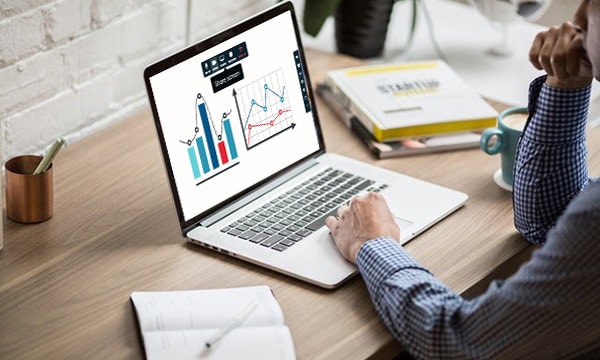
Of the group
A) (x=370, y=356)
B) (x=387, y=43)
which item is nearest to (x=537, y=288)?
(x=370, y=356)

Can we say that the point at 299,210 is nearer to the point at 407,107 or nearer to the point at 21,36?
the point at 407,107

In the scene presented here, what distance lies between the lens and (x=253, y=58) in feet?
5.41

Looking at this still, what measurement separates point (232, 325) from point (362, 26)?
1127 mm

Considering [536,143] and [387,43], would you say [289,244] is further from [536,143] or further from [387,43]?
[387,43]

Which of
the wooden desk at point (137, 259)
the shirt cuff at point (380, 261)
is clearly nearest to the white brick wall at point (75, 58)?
the wooden desk at point (137, 259)

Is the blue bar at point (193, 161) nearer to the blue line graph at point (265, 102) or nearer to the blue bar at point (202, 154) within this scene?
the blue bar at point (202, 154)

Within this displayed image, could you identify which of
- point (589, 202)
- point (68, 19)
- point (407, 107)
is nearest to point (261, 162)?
point (407, 107)

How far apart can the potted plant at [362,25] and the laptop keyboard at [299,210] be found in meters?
0.58

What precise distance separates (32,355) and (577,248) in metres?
0.71

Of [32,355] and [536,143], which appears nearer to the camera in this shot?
[32,355]

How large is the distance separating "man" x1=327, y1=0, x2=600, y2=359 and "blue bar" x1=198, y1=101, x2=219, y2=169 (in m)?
0.21

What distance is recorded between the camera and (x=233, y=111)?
1615 millimetres

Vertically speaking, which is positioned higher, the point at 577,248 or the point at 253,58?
the point at 253,58

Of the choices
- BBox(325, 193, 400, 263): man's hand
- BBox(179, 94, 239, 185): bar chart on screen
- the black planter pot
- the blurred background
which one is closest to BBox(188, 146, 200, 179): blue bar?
BBox(179, 94, 239, 185): bar chart on screen
